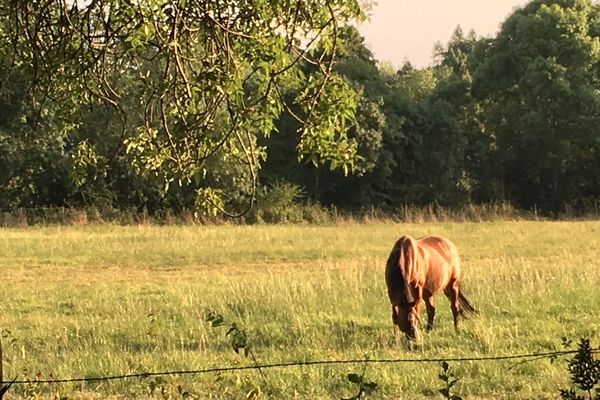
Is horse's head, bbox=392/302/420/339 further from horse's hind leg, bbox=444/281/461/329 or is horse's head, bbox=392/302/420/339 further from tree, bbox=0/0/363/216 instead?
tree, bbox=0/0/363/216

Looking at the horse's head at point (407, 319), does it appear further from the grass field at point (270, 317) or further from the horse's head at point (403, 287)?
the grass field at point (270, 317)

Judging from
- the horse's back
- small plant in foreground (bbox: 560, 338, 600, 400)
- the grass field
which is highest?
small plant in foreground (bbox: 560, 338, 600, 400)

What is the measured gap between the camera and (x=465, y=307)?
10.3 metres

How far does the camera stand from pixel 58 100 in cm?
479

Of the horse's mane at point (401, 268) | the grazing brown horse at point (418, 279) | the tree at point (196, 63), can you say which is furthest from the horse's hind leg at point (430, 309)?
the tree at point (196, 63)

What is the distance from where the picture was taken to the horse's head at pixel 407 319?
8625mm

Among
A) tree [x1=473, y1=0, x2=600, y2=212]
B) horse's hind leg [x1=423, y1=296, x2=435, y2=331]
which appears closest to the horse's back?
horse's hind leg [x1=423, y1=296, x2=435, y2=331]

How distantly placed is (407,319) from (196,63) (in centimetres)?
501

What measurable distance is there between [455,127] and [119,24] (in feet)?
104

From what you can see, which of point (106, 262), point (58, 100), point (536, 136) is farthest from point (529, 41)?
point (58, 100)

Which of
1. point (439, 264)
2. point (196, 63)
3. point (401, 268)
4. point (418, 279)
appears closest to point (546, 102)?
point (439, 264)

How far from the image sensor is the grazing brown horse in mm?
8875

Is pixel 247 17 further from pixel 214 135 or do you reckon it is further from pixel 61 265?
pixel 61 265

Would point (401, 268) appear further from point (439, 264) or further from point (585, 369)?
point (585, 369)
